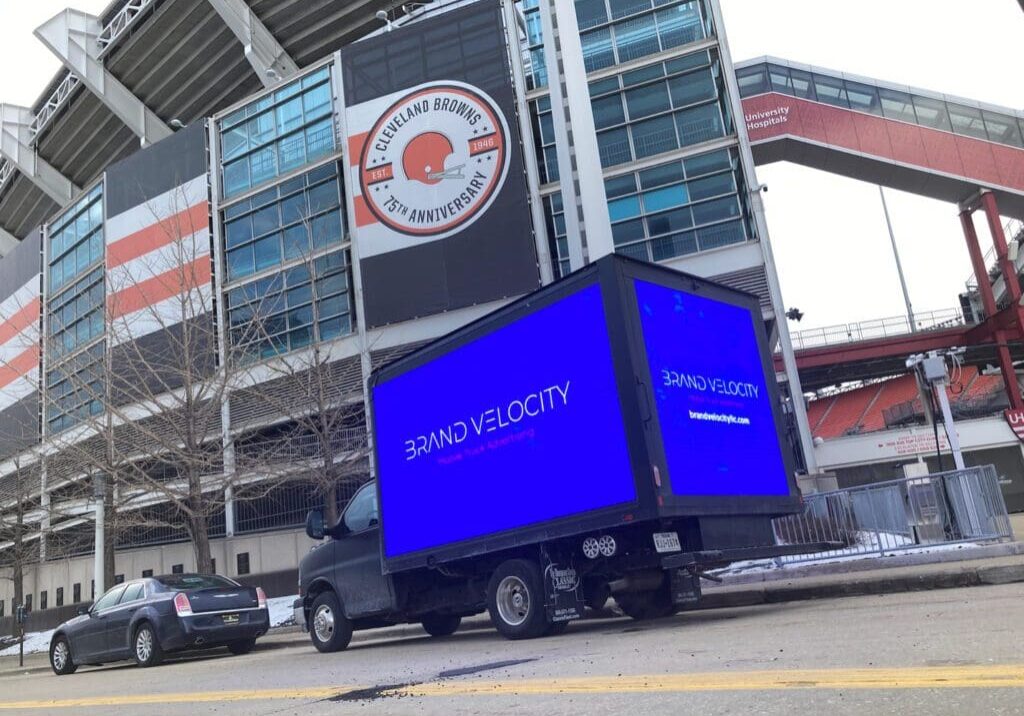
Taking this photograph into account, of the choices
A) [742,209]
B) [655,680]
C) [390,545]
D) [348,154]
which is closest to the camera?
[655,680]

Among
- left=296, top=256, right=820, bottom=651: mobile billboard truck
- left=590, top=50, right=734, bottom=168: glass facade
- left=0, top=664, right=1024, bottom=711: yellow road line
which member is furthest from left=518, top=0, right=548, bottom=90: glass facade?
left=0, top=664, right=1024, bottom=711: yellow road line

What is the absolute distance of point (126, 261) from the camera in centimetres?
3259

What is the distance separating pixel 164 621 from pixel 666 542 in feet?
27.0

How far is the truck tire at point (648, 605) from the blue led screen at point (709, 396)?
176cm

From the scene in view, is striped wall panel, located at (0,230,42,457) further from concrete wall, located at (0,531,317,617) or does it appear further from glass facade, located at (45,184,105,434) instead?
concrete wall, located at (0,531,317,617)

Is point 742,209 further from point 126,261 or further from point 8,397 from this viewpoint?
point 8,397

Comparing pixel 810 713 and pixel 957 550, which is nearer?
pixel 810 713

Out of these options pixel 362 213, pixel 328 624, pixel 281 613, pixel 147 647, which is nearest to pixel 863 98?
pixel 362 213

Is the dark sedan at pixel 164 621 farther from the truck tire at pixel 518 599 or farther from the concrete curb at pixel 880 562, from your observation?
the concrete curb at pixel 880 562

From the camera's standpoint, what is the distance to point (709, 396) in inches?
347

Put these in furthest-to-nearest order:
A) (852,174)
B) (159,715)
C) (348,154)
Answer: (852,174), (348,154), (159,715)

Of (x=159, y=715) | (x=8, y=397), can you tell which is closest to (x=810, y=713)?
(x=159, y=715)

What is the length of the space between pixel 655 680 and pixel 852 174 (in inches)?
1499

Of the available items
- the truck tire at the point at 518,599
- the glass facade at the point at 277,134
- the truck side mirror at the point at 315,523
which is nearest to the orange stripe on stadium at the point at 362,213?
the glass facade at the point at 277,134
